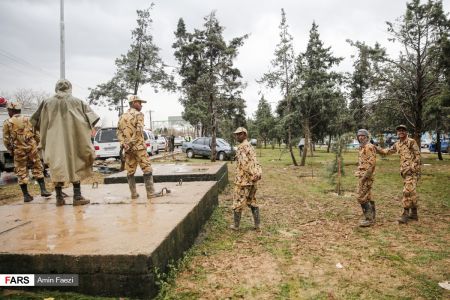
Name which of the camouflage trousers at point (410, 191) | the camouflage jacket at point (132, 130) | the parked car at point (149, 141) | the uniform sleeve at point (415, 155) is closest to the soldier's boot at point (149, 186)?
the camouflage jacket at point (132, 130)

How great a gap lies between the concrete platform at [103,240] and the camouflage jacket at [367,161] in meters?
3.06

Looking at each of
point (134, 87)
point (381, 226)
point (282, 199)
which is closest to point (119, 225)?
point (381, 226)

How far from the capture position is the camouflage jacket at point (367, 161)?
5922 millimetres

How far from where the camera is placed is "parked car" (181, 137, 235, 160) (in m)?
21.5

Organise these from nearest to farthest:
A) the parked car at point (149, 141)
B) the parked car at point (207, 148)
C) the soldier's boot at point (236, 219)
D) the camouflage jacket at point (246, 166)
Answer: the camouflage jacket at point (246, 166)
the soldier's boot at point (236, 219)
the parked car at point (149, 141)
the parked car at point (207, 148)

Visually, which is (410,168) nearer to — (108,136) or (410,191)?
(410,191)

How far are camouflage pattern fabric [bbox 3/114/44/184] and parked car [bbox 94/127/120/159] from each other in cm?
896

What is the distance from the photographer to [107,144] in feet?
50.1

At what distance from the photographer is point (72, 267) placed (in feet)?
9.61

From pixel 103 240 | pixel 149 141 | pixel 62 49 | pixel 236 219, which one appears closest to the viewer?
pixel 103 240

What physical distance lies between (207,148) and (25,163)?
1662 cm

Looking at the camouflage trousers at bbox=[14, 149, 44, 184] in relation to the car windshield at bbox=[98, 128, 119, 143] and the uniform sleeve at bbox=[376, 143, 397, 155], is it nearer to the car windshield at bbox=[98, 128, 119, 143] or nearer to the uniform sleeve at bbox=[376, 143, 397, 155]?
the uniform sleeve at bbox=[376, 143, 397, 155]

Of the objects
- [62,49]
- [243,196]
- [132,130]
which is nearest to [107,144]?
[62,49]

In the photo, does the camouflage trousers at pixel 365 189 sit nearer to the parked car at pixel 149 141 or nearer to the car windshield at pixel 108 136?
the car windshield at pixel 108 136
